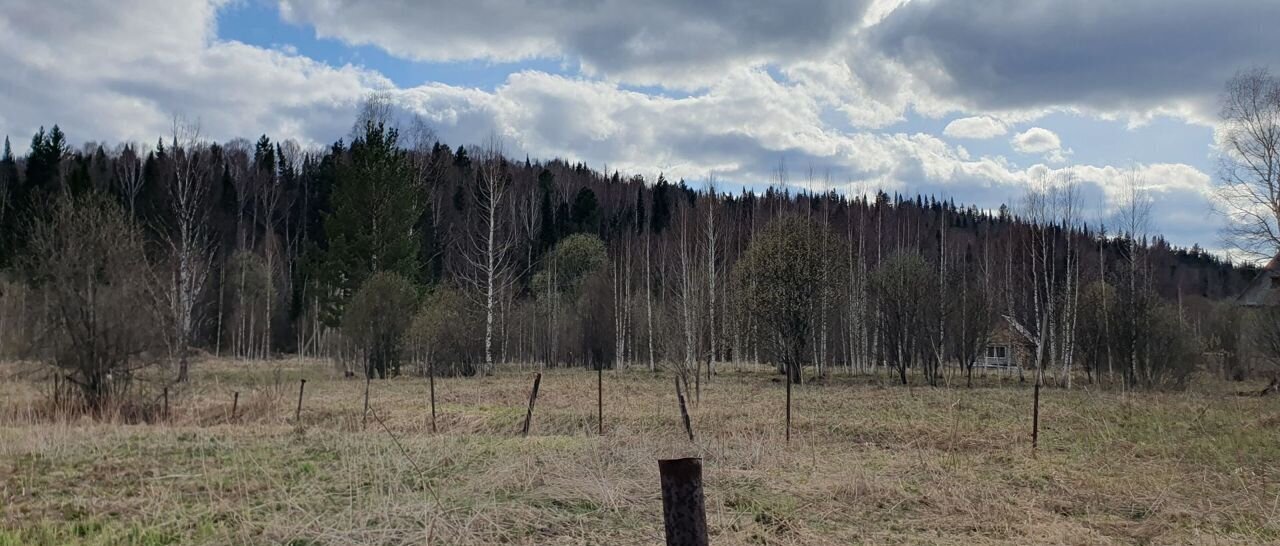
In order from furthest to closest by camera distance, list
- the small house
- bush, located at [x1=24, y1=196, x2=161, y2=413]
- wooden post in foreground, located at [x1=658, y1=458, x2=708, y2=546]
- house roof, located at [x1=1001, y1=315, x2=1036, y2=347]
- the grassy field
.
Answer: house roof, located at [x1=1001, y1=315, x2=1036, y2=347] < the small house < bush, located at [x1=24, y1=196, x2=161, y2=413] < the grassy field < wooden post in foreground, located at [x1=658, y1=458, x2=708, y2=546]

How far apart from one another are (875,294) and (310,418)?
75.8 ft

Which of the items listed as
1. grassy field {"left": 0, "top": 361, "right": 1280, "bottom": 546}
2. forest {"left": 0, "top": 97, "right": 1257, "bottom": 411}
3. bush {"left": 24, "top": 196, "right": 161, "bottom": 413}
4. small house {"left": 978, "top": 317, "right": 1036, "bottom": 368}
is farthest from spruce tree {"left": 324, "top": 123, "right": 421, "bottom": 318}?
small house {"left": 978, "top": 317, "right": 1036, "bottom": 368}

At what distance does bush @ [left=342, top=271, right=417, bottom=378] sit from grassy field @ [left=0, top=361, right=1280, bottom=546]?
454 inches

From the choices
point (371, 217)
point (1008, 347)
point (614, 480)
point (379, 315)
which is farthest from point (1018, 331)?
point (614, 480)

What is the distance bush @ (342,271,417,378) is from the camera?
1039 inches

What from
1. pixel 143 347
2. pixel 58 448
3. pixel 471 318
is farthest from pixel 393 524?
pixel 471 318

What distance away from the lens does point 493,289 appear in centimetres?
3438

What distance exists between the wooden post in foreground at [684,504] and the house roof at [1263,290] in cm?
3545

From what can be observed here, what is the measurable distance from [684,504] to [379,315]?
24862 mm

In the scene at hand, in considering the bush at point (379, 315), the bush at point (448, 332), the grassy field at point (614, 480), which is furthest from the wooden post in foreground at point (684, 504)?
the bush at point (379, 315)

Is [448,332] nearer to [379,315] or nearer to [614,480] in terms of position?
[379,315]

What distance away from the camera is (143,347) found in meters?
14.5

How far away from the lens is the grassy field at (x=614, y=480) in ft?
19.6

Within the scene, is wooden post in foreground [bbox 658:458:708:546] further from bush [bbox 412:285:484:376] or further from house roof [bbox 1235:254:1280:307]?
house roof [bbox 1235:254:1280:307]
